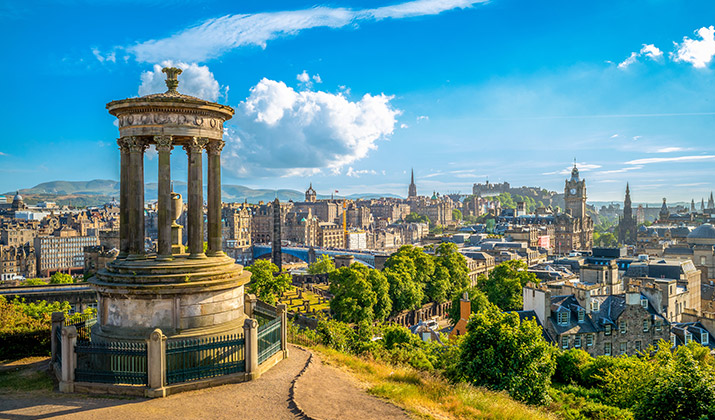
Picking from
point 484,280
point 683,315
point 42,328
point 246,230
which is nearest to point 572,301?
point 683,315

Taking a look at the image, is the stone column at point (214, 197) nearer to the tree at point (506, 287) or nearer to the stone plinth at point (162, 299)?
the stone plinth at point (162, 299)

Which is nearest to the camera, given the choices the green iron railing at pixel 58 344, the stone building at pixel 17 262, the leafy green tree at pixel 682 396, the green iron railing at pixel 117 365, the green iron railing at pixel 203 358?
the green iron railing at pixel 117 365

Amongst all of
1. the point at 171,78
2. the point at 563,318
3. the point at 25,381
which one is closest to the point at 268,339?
the point at 25,381

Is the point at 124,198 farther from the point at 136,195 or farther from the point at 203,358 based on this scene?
the point at 203,358

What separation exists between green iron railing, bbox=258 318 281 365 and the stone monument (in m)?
1.13

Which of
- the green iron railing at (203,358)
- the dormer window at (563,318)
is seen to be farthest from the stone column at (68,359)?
the dormer window at (563,318)

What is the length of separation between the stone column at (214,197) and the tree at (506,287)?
52.2m

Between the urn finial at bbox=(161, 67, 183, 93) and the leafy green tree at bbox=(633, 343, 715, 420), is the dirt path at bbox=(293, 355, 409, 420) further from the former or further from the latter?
the urn finial at bbox=(161, 67, 183, 93)

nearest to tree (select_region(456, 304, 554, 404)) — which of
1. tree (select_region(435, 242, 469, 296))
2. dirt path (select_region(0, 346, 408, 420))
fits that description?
dirt path (select_region(0, 346, 408, 420))

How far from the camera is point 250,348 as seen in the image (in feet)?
56.3

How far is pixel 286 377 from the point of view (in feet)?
58.2

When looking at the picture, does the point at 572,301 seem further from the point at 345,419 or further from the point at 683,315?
the point at 345,419

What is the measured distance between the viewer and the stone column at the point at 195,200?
19516mm

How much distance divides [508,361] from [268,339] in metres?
13.2
